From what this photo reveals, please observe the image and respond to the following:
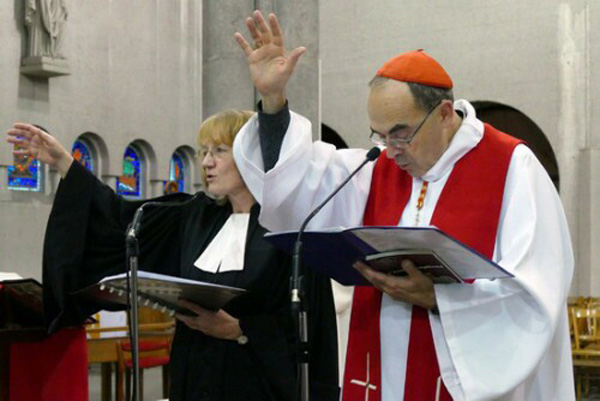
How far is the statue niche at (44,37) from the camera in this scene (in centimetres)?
1263

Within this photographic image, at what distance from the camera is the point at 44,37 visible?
12.8 m

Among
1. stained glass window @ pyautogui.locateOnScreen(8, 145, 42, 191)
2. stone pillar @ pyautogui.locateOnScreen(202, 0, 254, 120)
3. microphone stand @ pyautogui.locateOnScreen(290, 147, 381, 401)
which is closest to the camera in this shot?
microphone stand @ pyautogui.locateOnScreen(290, 147, 381, 401)

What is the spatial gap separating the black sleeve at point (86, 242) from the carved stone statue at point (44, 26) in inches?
376

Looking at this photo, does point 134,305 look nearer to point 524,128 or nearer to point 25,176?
point 25,176

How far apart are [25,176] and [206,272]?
10609mm

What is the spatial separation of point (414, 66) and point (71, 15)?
11767 mm

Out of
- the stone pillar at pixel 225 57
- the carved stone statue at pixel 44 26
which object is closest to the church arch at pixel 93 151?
the carved stone statue at pixel 44 26

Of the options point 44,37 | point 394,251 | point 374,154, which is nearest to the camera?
point 394,251

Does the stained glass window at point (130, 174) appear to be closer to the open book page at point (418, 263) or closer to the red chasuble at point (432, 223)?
the red chasuble at point (432, 223)

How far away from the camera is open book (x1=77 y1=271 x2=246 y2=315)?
9.36 feet

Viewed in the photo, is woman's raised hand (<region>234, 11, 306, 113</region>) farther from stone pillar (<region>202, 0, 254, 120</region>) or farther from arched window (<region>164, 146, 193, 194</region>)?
arched window (<region>164, 146, 193, 194</region>)

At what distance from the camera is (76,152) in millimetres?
14172

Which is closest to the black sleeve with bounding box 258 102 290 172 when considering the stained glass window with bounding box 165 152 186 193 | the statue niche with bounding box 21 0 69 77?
the statue niche with bounding box 21 0 69 77

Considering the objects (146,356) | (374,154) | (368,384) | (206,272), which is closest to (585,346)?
(146,356)
